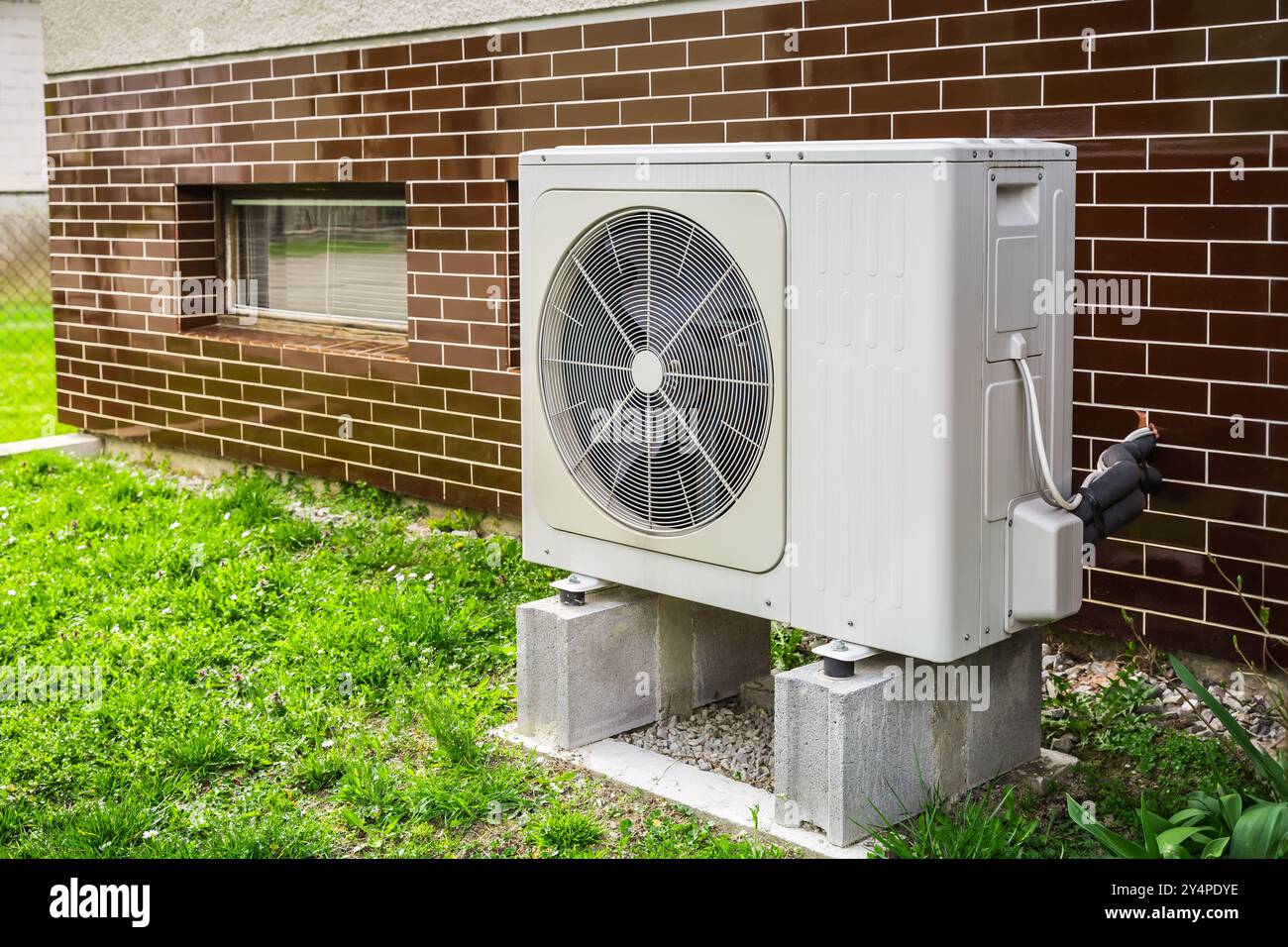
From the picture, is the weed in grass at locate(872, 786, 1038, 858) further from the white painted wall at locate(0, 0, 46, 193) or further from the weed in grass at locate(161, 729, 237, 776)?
the white painted wall at locate(0, 0, 46, 193)

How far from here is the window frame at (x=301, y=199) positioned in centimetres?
722

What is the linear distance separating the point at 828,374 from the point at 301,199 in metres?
4.95

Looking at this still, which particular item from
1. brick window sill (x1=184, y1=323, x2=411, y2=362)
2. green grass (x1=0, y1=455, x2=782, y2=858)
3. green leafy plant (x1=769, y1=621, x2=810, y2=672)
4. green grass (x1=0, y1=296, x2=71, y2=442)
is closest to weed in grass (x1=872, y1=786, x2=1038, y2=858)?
green grass (x1=0, y1=455, x2=782, y2=858)

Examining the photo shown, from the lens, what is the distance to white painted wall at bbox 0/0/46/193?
17078mm

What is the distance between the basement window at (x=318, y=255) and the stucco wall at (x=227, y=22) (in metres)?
0.77

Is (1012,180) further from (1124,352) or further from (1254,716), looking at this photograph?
(1254,716)

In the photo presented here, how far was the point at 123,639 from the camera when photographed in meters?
5.11

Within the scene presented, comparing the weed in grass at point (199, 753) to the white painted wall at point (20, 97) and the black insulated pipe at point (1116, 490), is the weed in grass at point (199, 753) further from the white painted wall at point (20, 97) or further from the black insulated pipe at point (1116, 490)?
the white painted wall at point (20, 97)

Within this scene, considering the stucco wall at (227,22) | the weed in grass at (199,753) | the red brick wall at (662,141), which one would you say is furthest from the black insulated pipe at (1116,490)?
the stucco wall at (227,22)

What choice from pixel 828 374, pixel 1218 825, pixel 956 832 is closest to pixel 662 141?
pixel 828 374

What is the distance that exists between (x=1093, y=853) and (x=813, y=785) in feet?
2.18

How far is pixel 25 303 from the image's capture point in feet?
55.2

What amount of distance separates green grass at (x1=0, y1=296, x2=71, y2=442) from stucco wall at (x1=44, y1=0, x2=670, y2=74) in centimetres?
240

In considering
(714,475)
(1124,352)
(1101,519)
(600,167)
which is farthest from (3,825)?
(1124,352)
